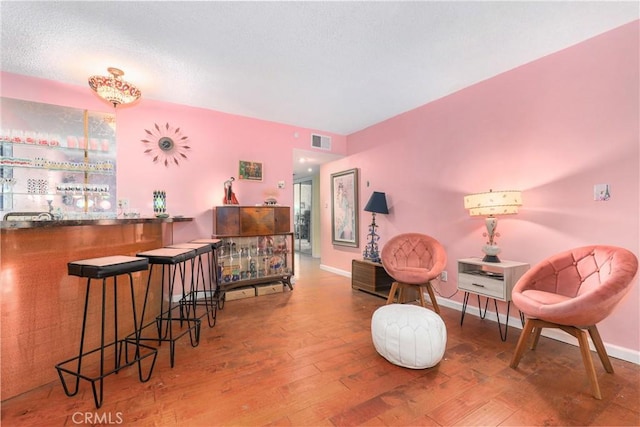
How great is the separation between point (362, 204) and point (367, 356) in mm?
2888

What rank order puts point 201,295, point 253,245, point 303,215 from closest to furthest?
point 201,295 < point 253,245 < point 303,215

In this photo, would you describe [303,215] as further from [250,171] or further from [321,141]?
[250,171]

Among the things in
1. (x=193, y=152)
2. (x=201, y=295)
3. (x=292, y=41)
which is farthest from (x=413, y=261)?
(x=193, y=152)

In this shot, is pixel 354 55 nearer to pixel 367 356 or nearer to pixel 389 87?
pixel 389 87

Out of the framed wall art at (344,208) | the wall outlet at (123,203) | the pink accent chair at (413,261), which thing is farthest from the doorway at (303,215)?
the wall outlet at (123,203)

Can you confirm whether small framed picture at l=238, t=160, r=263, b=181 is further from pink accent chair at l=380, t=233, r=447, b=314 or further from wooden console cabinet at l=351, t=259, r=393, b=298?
pink accent chair at l=380, t=233, r=447, b=314

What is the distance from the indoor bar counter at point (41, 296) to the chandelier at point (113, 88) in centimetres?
141

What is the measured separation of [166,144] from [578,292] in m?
4.60

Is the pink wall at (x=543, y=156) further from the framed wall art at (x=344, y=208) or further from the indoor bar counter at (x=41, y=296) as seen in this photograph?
the indoor bar counter at (x=41, y=296)

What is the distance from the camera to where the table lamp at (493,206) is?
248 cm

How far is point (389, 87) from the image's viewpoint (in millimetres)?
3162

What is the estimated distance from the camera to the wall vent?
15.4 ft

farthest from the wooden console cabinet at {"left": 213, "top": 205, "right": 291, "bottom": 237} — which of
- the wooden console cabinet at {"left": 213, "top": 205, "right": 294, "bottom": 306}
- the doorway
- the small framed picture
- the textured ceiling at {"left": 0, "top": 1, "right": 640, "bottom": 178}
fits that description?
the doorway

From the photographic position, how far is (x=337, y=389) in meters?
1.73
